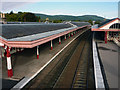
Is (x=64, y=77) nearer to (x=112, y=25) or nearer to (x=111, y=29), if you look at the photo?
(x=111, y=29)

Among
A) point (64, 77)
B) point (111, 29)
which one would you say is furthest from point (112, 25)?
point (64, 77)

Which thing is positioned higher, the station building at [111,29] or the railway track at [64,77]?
the station building at [111,29]

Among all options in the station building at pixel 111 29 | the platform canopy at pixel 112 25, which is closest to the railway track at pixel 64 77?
the station building at pixel 111 29

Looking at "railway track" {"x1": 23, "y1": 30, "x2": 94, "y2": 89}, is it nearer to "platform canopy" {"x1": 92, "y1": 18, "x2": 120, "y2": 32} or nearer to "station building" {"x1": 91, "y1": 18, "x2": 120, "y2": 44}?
"station building" {"x1": 91, "y1": 18, "x2": 120, "y2": 44}

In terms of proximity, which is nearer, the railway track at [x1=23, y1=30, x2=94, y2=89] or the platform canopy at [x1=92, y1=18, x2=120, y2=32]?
the railway track at [x1=23, y1=30, x2=94, y2=89]

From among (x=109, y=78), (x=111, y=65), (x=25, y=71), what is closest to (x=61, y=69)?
(x=25, y=71)

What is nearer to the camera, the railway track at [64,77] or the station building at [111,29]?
the railway track at [64,77]

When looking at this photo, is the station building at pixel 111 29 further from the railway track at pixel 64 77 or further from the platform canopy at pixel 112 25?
the railway track at pixel 64 77

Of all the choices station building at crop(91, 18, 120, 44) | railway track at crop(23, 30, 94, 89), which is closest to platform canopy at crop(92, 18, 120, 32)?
station building at crop(91, 18, 120, 44)

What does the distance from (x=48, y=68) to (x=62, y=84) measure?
4461 millimetres

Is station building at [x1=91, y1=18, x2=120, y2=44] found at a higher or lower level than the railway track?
higher

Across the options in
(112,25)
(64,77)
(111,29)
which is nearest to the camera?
(64,77)

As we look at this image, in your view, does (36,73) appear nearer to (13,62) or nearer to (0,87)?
(0,87)

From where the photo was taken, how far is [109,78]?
13.2 meters
